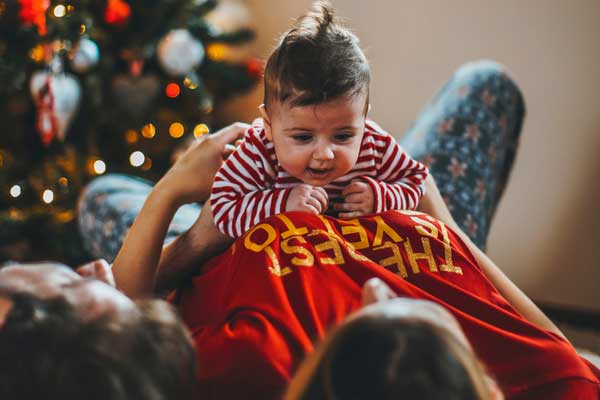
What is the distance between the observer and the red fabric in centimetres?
76

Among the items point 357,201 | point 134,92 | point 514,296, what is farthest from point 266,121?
point 134,92

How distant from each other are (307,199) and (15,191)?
195cm

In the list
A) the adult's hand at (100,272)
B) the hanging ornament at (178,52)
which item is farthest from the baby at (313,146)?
the hanging ornament at (178,52)

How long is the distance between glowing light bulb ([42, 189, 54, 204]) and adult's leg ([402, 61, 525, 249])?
1.59m

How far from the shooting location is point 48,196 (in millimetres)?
2662

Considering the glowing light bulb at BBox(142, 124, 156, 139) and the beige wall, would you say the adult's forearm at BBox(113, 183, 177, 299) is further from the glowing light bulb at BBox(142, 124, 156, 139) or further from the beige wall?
the glowing light bulb at BBox(142, 124, 156, 139)

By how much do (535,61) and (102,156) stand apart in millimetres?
1780

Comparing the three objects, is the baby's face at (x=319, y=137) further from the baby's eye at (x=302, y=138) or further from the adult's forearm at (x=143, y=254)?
the adult's forearm at (x=143, y=254)

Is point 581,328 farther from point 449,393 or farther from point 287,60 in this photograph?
point 449,393

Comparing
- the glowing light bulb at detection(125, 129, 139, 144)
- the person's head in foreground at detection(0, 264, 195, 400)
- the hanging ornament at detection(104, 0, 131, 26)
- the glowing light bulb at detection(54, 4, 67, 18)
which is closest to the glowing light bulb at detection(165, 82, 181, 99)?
the glowing light bulb at detection(125, 129, 139, 144)

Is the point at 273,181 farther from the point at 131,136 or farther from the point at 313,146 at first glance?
the point at 131,136

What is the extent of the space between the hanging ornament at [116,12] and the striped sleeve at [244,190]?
1.68 meters

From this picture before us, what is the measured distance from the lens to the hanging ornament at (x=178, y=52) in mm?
2686

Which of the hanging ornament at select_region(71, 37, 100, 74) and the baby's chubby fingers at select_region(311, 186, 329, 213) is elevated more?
the hanging ornament at select_region(71, 37, 100, 74)
